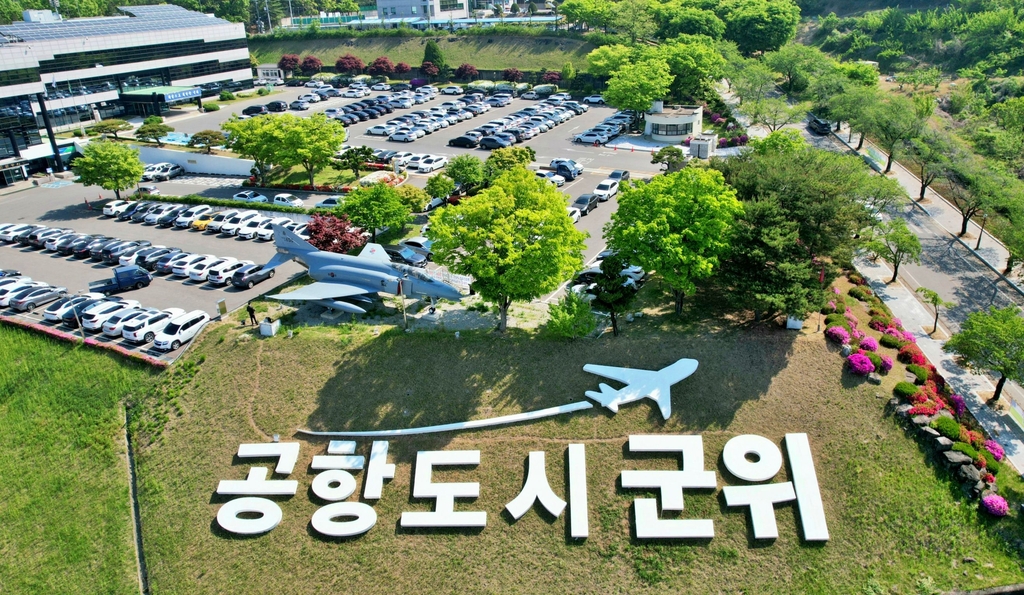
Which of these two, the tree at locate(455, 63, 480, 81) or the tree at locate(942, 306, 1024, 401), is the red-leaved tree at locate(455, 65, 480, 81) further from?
the tree at locate(942, 306, 1024, 401)

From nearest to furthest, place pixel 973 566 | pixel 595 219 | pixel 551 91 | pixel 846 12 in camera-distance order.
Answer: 1. pixel 973 566
2. pixel 595 219
3. pixel 551 91
4. pixel 846 12

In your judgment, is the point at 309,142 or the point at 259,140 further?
the point at 259,140

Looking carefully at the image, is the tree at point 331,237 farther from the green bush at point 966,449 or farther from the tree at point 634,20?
the tree at point 634,20

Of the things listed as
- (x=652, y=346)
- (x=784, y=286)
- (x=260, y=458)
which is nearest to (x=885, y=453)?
(x=784, y=286)

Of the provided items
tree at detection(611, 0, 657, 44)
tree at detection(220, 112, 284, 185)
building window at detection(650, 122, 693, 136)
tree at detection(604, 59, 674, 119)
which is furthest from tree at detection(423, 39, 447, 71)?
tree at detection(220, 112, 284, 185)

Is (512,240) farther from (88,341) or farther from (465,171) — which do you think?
(88,341)

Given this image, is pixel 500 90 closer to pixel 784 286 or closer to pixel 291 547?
pixel 784 286

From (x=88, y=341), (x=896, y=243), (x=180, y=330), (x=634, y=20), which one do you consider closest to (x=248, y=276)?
(x=180, y=330)
